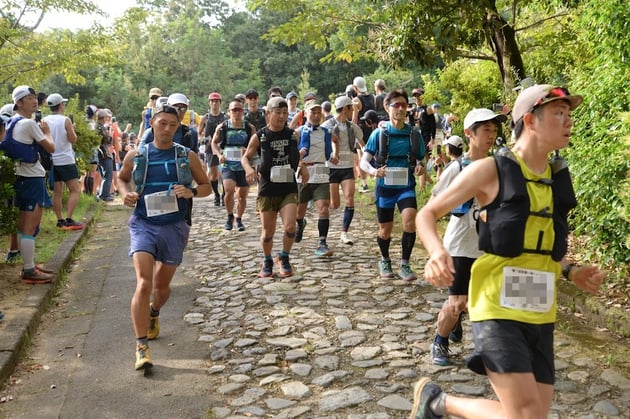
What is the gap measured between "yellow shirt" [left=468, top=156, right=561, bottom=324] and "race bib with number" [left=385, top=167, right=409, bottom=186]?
426 cm

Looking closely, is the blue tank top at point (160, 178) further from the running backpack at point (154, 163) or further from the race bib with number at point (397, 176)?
the race bib with number at point (397, 176)

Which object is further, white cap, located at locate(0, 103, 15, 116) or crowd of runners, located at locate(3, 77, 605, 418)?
white cap, located at locate(0, 103, 15, 116)

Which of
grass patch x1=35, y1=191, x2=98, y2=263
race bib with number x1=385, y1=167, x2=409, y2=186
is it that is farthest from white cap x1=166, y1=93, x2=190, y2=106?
race bib with number x1=385, y1=167, x2=409, y2=186

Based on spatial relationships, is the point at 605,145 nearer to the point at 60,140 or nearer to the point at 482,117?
the point at 482,117


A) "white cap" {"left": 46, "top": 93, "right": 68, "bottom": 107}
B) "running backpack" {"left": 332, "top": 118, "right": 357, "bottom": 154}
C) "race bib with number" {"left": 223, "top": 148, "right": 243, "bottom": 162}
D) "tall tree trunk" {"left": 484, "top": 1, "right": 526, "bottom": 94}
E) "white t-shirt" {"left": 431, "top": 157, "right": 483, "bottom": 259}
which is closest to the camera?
"white t-shirt" {"left": 431, "top": 157, "right": 483, "bottom": 259}

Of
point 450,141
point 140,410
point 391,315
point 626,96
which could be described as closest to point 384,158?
point 450,141

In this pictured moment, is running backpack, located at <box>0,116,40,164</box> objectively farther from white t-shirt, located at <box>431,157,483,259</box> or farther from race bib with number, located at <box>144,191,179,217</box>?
white t-shirt, located at <box>431,157,483,259</box>

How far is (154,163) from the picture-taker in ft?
17.9

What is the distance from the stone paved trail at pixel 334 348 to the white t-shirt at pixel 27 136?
7.37ft

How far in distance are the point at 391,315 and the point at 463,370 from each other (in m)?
1.46

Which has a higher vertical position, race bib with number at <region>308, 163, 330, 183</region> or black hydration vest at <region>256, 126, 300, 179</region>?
black hydration vest at <region>256, 126, 300, 179</region>

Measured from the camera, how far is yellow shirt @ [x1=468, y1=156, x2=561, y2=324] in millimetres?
2953

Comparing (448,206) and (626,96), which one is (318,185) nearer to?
(626,96)

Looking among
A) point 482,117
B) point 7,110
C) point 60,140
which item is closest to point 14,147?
point 7,110
